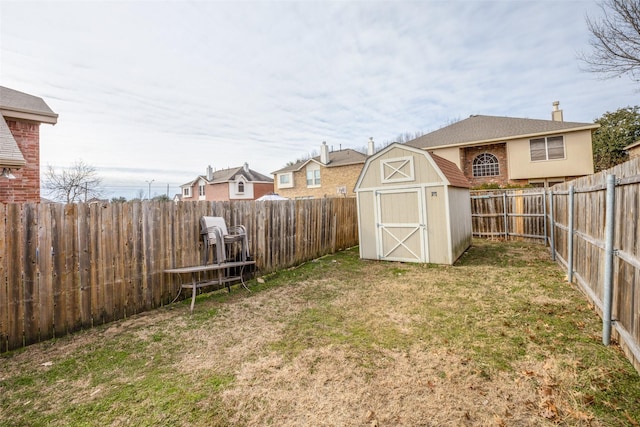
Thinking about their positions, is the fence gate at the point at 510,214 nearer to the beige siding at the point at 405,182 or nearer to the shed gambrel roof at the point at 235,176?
the beige siding at the point at 405,182

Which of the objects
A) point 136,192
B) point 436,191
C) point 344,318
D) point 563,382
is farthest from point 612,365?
point 136,192

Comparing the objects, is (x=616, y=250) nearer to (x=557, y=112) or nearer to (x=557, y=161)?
(x=557, y=161)

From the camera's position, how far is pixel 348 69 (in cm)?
1184

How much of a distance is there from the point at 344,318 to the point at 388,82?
1157 centimetres

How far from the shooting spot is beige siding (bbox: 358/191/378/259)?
884cm

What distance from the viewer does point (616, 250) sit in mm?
3025

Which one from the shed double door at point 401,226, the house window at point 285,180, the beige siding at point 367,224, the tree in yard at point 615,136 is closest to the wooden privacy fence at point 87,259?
the beige siding at point 367,224

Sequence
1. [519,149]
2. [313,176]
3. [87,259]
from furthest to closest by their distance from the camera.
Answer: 1. [313,176]
2. [519,149]
3. [87,259]

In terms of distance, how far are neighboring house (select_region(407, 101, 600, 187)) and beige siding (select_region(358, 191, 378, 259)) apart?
11923mm

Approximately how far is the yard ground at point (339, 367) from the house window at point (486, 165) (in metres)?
15.0

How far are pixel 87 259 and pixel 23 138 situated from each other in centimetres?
590

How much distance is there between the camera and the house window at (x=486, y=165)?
58.6ft

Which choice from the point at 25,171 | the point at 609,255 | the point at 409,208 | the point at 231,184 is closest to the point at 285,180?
the point at 231,184

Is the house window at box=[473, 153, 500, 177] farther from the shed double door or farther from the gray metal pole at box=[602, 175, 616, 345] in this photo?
the gray metal pole at box=[602, 175, 616, 345]
